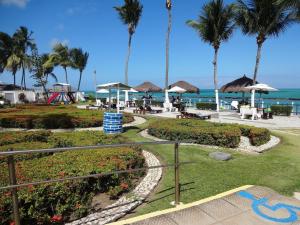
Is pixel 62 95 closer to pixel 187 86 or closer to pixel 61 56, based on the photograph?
pixel 61 56

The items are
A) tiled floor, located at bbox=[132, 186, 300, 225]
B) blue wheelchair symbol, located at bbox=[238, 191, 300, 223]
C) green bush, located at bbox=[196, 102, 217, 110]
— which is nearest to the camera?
tiled floor, located at bbox=[132, 186, 300, 225]

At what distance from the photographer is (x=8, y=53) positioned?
45812 millimetres

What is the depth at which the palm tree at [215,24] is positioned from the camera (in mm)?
23172

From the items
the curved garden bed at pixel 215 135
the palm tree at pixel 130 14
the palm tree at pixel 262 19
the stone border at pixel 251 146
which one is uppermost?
the palm tree at pixel 130 14

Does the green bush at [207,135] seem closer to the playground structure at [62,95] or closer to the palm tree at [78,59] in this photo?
the playground structure at [62,95]

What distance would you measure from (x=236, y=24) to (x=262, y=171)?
1944 centimetres

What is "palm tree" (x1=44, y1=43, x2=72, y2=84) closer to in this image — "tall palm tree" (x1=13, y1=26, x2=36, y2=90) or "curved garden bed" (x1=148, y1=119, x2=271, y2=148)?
"tall palm tree" (x1=13, y1=26, x2=36, y2=90)

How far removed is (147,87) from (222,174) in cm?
2417

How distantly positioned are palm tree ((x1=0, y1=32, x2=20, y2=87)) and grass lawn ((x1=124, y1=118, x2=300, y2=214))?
43.0 metres

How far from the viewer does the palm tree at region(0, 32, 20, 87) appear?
147ft

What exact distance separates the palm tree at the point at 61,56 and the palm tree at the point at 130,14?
769 inches

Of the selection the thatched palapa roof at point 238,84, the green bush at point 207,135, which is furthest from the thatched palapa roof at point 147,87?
the green bush at point 207,135

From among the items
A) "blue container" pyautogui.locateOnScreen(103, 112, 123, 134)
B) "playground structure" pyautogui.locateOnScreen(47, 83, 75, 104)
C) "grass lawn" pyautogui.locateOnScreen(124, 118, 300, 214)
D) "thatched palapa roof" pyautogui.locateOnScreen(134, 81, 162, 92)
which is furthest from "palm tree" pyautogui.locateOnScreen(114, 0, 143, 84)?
"grass lawn" pyautogui.locateOnScreen(124, 118, 300, 214)

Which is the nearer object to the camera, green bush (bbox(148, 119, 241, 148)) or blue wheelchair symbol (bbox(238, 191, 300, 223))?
blue wheelchair symbol (bbox(238, 191, 300, 223))
